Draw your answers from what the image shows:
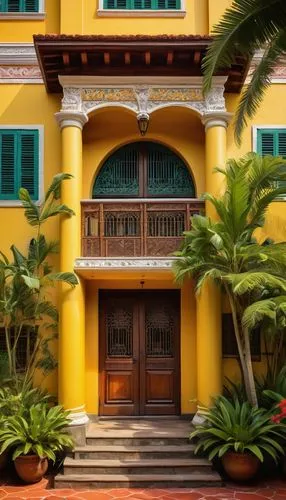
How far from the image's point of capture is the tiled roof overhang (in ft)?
→ 31.7

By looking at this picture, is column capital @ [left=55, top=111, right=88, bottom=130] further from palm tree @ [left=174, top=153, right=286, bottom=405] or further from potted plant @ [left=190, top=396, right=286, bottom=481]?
potted plant @ [left=190, top=396, right=286, bottom=481]

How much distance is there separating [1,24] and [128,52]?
3195 millimetres

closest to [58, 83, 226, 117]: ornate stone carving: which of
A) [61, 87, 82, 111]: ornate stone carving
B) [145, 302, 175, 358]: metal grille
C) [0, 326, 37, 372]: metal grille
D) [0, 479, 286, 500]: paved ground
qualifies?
[61, 87, 82, 111]: ornate stone carving

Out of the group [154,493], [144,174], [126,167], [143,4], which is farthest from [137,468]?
[143,4]

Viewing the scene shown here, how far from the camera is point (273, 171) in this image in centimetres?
912

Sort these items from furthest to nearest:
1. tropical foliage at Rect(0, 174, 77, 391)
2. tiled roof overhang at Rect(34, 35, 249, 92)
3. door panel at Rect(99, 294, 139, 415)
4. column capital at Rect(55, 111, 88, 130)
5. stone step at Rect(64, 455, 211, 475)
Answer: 1. door panel at Rect(99, 294, 139, 415)
2. column capital at Rect(55, 111, 88, 130)
3. tiled roof overhang at Rect(34, 35, 249, 92)
4. tropical foliage at Rect(0, 174, 77, 391)
5. stone step at Rect(64, 455, 211, 475)

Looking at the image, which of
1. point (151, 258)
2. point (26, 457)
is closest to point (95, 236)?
point (151, 258)

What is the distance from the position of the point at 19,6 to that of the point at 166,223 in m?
5.58

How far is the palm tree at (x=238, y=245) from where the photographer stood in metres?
8.84

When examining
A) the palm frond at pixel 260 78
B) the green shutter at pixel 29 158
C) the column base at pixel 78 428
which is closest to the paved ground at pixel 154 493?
the column base at pixel 78 428

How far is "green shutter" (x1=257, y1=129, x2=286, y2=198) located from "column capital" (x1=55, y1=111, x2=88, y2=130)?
11.6 feet

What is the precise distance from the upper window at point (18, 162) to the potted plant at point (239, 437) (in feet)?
17.7

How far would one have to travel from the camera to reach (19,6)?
36.9 ft

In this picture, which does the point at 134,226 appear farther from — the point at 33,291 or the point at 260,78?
the point at 260,78
